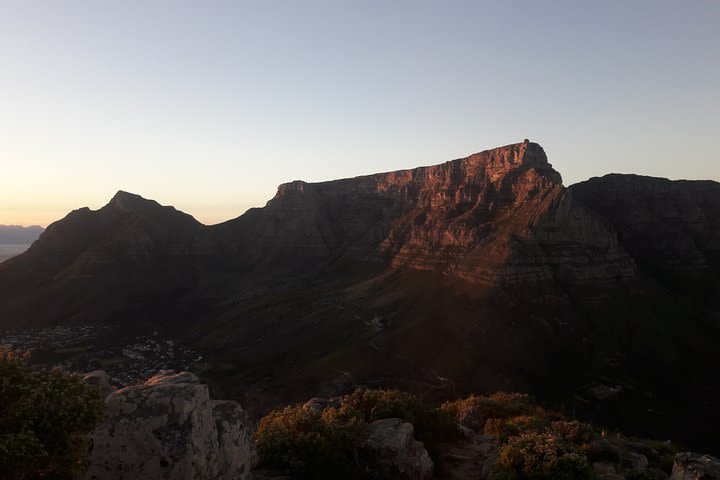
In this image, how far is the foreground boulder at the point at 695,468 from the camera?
550 inches

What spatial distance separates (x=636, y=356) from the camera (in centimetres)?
8450

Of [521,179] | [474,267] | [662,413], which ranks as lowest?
[662,413]

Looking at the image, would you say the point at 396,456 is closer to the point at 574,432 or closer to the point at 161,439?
the point at 161,439

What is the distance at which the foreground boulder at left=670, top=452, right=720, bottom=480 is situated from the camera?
13967mm

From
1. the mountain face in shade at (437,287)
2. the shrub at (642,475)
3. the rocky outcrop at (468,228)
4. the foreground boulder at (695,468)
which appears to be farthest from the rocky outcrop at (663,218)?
the foreground boulder at (695,468)

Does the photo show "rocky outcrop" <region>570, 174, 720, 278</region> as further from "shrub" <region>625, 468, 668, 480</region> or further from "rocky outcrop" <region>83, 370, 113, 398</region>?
"rocky outcrop" <region>83, 370, 113, 398</region>

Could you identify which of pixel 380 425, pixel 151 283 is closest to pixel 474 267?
pixel 380 425

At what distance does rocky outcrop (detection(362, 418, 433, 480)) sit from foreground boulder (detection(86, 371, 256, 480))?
572 cm

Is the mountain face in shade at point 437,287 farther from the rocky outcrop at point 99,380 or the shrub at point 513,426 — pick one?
the rocky outcrop at point 99,380

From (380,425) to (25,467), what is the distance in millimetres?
12596

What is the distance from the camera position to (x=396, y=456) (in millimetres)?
16031

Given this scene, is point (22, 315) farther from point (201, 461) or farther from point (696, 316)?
point (696, 316)

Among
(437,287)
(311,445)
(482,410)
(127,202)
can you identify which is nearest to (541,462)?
(311,445)

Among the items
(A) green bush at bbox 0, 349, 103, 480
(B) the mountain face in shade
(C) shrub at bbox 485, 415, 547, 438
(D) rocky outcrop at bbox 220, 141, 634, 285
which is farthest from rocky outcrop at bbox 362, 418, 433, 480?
(D) rocky outcrop at bbox 220, 141, 634, 285
